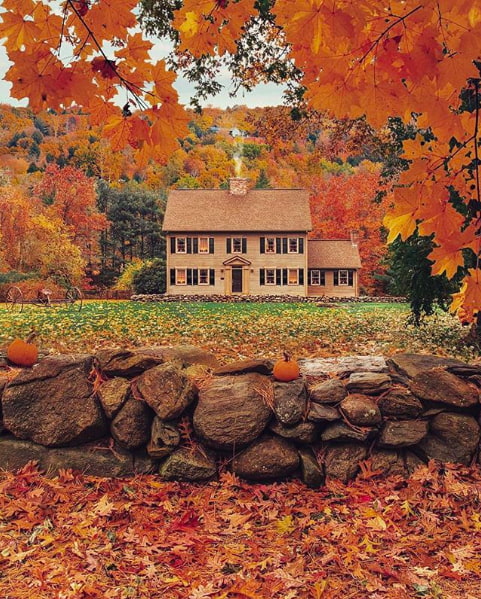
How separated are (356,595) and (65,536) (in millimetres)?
1543

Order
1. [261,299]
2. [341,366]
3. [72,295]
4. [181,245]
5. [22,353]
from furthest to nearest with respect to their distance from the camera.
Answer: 1. [181,245]
2. [261,299]
3. [72,295]
4. [341,366]
5. [22,353]

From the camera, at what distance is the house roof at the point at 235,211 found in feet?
79.6

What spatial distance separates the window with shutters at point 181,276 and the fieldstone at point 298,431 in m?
21.2

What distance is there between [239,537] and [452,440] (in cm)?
161

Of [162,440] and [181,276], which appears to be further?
[181,276]

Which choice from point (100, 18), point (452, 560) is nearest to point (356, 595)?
point (452, 560)

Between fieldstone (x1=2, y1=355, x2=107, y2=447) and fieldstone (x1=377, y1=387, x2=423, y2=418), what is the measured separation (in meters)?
1.95

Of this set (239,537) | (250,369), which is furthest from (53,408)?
(239,537)

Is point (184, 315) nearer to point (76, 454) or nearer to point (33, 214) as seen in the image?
point (76, 454)

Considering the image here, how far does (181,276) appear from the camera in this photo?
24531mm

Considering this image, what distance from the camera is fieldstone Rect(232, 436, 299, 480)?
3.23 metres

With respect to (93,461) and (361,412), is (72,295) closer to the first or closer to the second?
(93,461)

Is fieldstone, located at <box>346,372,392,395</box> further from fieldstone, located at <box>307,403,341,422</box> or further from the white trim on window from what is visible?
the white trim on window

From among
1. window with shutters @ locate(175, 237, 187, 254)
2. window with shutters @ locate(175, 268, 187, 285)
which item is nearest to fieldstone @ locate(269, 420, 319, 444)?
window with shutters @ locate(175, 268, 187, 285)
